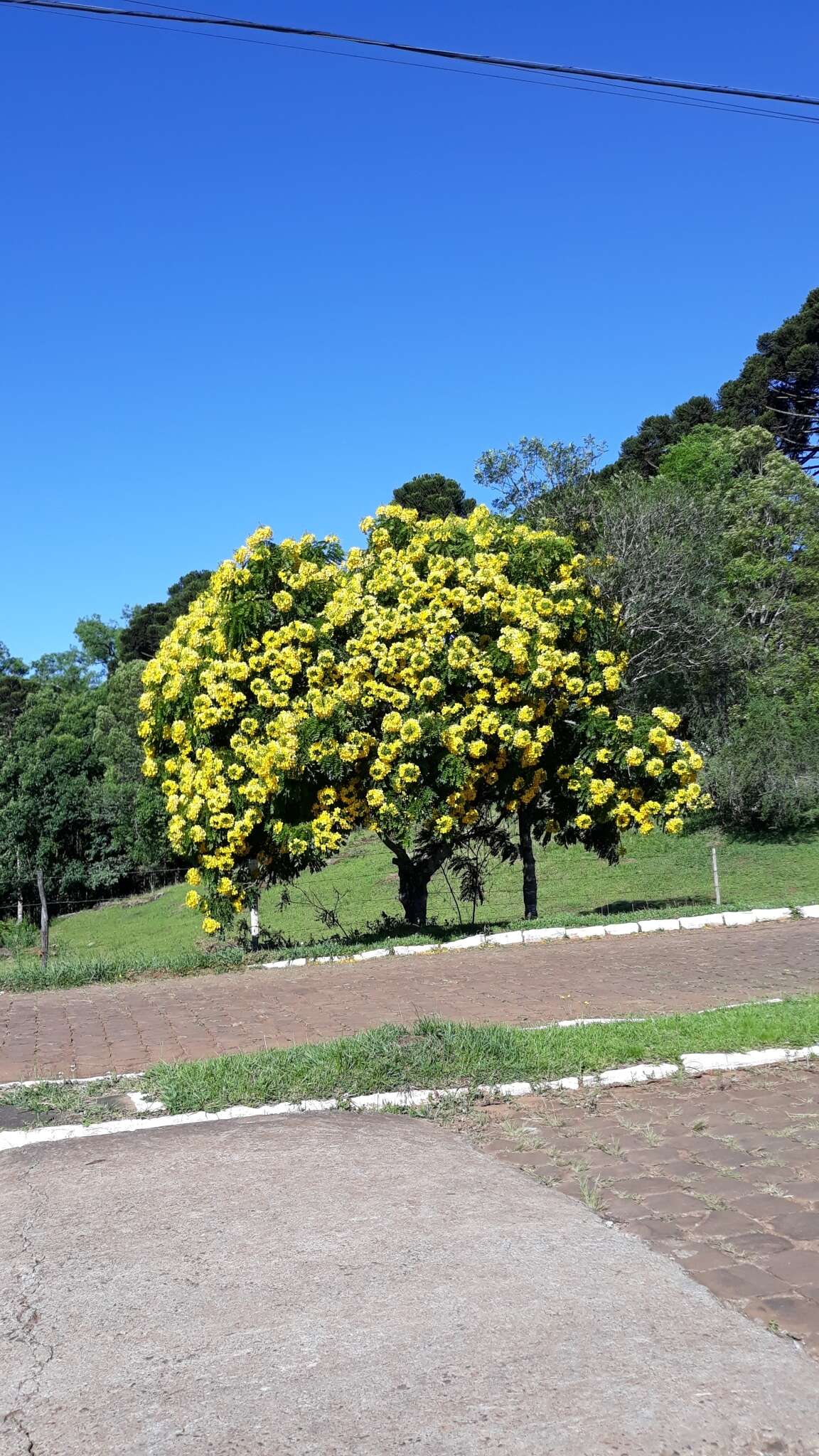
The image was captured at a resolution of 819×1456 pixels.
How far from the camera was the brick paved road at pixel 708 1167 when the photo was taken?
399 cm

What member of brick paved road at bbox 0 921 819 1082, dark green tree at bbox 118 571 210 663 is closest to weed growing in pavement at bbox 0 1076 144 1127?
brick paved road at bbox 0 921 819 1082

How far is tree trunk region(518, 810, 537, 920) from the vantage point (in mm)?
15156

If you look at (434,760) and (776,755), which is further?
(776,755)

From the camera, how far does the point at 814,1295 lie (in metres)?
3.79

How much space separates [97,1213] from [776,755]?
24941 millimetres

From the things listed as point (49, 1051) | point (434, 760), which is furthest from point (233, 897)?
point (49, 1051)

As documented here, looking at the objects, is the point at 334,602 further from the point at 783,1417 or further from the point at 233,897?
the point at 783,1417

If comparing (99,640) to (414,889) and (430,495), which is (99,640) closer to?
(430,495)

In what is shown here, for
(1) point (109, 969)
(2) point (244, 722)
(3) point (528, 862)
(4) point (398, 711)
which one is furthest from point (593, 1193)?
(3) point (528, 862)

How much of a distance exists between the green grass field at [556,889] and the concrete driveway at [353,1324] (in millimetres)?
14905

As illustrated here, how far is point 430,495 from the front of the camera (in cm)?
4284

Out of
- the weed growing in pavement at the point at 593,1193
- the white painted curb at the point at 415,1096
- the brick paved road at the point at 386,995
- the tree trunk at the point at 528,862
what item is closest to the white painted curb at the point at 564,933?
the brick paved road at the point at 386,995

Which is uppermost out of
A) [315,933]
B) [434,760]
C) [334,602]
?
[334,602]

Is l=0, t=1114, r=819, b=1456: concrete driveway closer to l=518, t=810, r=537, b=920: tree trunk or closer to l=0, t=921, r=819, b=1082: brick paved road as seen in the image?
l=0, t=921, r=819, b=1082: brick paved road
